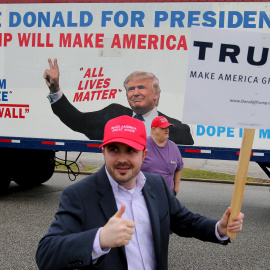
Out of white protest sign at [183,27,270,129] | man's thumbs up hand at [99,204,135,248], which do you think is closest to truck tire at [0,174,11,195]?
white protest sign at [183,27,270,129]

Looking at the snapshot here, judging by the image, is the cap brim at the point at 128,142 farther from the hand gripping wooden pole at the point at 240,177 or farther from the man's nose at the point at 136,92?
the man's nose at the point at 136,92

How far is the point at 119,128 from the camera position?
6.08ft

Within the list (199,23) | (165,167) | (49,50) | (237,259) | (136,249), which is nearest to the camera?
(136,249)

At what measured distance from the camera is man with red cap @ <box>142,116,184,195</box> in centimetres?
451

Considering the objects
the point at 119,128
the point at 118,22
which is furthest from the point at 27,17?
the point at 119,128

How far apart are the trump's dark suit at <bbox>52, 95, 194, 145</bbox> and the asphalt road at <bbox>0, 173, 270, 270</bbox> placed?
161cm

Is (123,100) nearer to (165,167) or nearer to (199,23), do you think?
(199,23)

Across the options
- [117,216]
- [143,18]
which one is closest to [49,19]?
[143,18]

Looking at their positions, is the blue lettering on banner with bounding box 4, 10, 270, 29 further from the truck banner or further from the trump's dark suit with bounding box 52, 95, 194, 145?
the trump's dark suit with bounding box 52, 95, 194, 145

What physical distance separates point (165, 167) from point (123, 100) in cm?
293

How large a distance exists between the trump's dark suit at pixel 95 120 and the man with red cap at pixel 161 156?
2.32m

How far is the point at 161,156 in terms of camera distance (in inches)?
181

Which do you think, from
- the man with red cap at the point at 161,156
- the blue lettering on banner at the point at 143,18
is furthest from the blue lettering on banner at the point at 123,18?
the man with red cap at the point at 161,156

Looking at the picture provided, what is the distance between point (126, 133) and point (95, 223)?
429 millimetres
